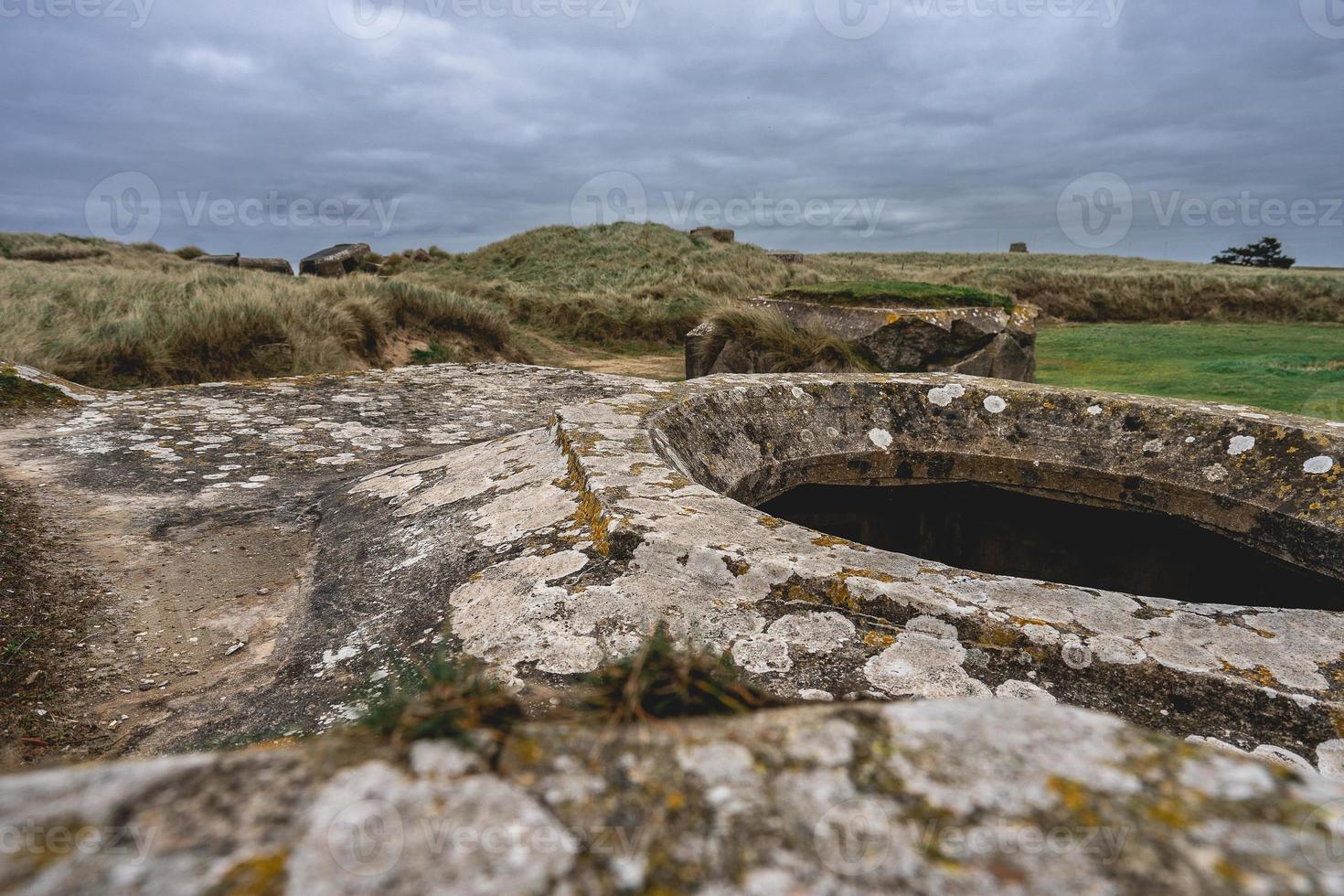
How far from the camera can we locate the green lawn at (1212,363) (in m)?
8.27

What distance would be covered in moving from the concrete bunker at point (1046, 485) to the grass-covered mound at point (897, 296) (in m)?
5.26

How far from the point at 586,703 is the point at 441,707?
20 cm

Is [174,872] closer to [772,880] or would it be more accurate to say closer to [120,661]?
[772,880]

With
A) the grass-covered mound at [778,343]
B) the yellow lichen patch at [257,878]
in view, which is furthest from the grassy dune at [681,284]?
the yellow lichen patch at [257,878]

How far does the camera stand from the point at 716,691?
0.91 m

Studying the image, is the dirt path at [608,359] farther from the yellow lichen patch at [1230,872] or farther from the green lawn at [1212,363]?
the yellow lichen patch at [1230,872]

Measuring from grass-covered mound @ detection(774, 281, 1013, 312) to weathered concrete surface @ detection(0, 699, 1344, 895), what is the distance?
899 cm

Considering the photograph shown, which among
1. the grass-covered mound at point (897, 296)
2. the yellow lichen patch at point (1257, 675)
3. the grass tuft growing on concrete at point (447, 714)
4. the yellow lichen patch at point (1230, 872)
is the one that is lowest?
the yellow lichen patch at point (1257, 675)

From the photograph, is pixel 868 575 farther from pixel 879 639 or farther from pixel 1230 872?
pixel 1230 872

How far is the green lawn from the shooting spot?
8273 millimetres

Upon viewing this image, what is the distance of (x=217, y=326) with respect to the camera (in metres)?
8.34

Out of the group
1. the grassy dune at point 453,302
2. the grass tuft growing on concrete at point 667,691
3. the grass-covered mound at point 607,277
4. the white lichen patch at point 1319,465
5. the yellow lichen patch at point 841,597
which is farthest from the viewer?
the grass-covered mound at point 607,277

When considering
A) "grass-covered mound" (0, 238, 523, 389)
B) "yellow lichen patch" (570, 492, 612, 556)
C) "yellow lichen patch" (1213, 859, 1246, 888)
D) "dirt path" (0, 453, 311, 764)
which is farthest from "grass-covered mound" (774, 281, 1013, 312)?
"yellow lichen patch" (1213, 859, 1246, 888)

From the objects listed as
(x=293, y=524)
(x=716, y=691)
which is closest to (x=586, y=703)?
(x=716, y=691)
